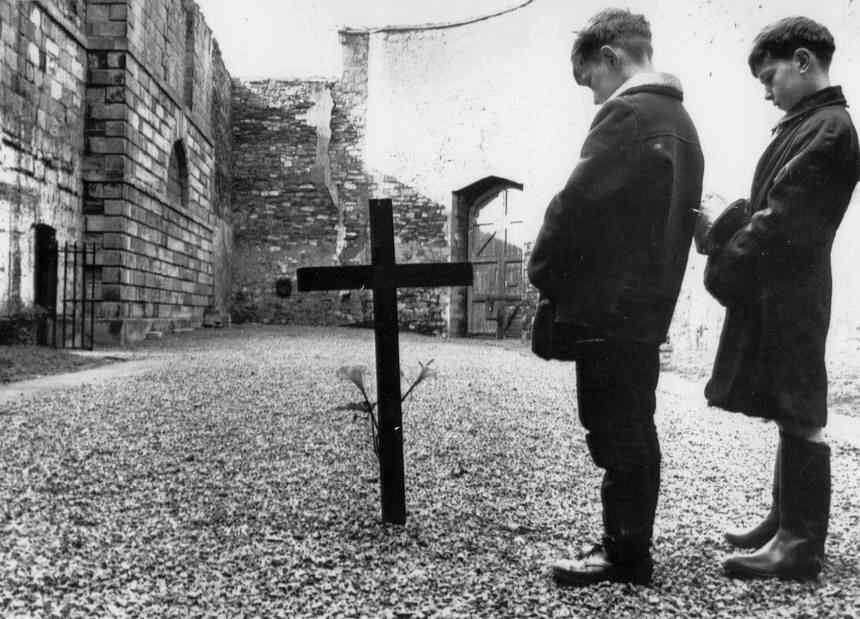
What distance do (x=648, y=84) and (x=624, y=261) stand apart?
0.41 metres

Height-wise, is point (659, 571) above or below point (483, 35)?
below

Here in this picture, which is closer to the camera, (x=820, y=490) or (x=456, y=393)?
(x=820, y=490)

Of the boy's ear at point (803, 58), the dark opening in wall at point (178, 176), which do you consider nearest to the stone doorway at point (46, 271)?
the dark opening in wall at point (178, 176)

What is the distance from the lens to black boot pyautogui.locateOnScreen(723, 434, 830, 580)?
6.02 feet

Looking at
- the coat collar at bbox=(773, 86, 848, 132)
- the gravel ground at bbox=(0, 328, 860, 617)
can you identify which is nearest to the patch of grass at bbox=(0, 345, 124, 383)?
the gravel ground at bbox=(0, 328, 860, 617)

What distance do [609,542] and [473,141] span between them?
12.8m

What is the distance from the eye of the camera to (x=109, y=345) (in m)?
8.80

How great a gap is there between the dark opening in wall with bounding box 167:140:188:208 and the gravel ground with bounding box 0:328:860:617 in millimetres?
7331

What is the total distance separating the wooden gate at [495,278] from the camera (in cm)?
1355

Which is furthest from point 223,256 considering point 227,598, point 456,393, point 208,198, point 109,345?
point 227,598

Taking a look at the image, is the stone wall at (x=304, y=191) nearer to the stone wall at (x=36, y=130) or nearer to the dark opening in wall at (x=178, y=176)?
the dark opening in wall at (x=178, y=176)

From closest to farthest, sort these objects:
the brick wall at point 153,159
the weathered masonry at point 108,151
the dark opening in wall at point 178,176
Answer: the weathered masonry at point 108,151, the brick wall at point 153,159, the dark opening in wall at point 178,176

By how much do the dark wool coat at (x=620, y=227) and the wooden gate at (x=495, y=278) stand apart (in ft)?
37.6

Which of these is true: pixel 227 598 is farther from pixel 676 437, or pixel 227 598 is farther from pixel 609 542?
pixel 676 437
